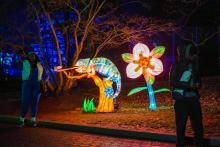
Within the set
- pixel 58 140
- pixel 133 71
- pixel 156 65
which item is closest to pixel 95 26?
pixel 133 71

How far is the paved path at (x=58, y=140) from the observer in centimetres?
882

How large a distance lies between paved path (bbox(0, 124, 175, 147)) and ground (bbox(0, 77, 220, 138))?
78cm

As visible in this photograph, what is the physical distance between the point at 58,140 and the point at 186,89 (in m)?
3.83

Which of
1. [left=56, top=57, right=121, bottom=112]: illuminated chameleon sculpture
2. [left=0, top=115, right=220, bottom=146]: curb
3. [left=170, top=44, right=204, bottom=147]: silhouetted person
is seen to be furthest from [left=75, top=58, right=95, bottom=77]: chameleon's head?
[left=170, top=44, right=204, bottom=147]: silhouetted person

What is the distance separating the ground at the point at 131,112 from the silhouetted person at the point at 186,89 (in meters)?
2.07

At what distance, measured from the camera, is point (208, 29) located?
2330cm

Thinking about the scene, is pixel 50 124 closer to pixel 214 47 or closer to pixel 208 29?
pixel 208 29

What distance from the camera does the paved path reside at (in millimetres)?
8820

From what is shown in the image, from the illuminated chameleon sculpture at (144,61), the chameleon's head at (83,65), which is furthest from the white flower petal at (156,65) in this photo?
the chameleon's head at (83,65)

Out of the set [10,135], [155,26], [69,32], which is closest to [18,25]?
[69,32]

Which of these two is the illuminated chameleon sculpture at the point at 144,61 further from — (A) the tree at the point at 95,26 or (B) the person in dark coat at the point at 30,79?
(B) the person in dark coat at the point at 30,79

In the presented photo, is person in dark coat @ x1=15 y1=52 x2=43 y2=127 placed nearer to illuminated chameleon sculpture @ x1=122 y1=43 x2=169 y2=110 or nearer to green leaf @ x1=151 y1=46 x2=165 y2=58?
illuminated chameleon sculpture @ x1=122 y1=43 x2=169 y2=110

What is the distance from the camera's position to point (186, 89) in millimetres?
6816

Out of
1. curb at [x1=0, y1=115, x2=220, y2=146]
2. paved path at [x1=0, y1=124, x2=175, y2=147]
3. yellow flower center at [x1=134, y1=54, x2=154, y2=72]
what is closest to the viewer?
curb at [x1=0, y1=115, x2=220, y2=146]
